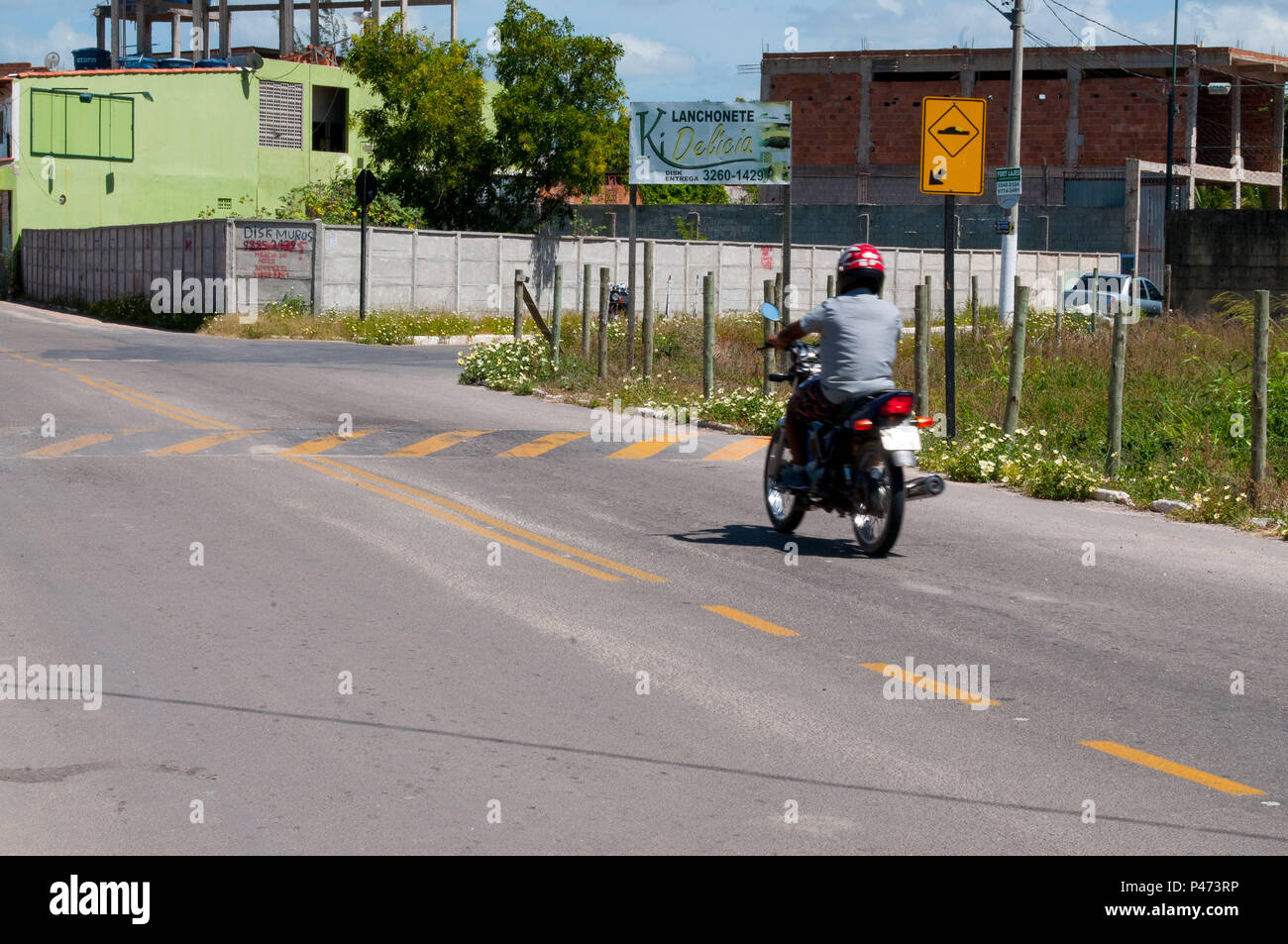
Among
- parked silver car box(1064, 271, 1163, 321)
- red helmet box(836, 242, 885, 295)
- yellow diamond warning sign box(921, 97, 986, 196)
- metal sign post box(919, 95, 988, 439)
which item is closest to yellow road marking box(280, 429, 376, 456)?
metal sign post box(919, 95, 988, 439)

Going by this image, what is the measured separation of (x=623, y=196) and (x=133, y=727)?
70.2m

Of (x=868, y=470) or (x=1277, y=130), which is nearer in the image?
(x=868, y=470)

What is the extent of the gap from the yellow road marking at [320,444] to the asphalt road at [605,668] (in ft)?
3.23

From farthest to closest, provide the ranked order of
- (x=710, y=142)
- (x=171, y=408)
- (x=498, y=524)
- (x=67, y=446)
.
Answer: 1. (x=710, y=142)
2. (x=171, y=408)
3. (x=67, y=446)
4. (x=498, y=524)

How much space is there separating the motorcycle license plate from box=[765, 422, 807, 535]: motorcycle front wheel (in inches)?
43.0

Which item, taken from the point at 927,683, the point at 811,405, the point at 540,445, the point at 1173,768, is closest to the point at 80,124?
the point at 540,445

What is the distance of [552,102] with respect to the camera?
48.9m

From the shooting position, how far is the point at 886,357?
1004 centimetres

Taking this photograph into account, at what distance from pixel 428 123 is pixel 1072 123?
89.7 feet

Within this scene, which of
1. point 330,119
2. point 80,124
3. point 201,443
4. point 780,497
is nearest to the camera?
point 780,497

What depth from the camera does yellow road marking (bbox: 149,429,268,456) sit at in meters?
14.7

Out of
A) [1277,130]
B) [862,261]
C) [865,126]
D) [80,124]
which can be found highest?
[865,126]

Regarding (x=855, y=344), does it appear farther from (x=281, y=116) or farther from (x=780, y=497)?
(x=281, y=116)

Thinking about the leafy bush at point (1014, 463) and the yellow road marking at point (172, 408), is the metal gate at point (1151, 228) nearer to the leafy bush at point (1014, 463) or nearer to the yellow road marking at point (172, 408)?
the yellow road marking at point (172, 408)
